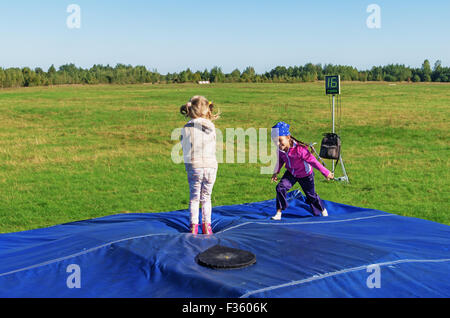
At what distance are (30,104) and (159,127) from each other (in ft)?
49.5

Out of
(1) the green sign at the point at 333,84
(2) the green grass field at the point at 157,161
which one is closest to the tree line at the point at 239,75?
(2) the green grass field at the point at 157,161

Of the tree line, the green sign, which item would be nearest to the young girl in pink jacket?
the green sign

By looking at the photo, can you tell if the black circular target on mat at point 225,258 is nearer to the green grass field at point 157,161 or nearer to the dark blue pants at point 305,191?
the dark blue pants at point 305,191

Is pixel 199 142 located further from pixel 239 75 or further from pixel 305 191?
pixel 239 75

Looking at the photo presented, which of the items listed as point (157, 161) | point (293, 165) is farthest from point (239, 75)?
point (293, 165)

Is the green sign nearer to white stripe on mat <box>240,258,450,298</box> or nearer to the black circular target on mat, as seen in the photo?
white stripe on mat <box>240,258,450,298</box>

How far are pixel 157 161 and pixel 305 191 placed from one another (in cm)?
953

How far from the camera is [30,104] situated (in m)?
36.7

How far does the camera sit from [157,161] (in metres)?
16.9

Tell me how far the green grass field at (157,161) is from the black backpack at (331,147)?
4.16 ft

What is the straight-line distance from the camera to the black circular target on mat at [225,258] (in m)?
4.84

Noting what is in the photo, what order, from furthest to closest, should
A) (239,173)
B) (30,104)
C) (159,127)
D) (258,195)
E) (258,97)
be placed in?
1. (258,97)
2. (30,104)
3. (159,127)
4. (239,173)
5. (258,195)
